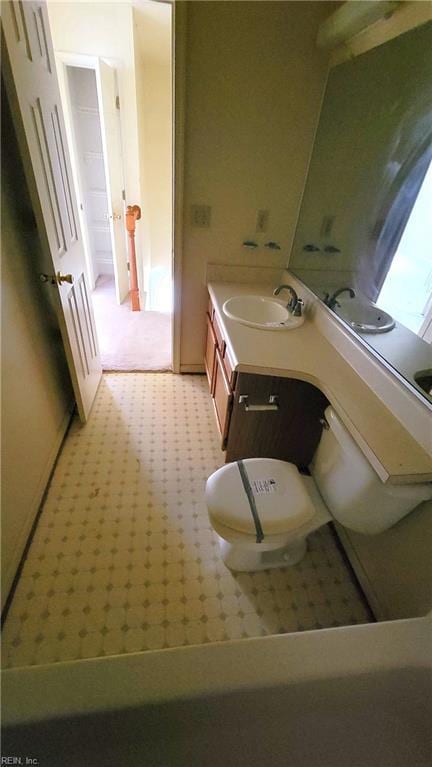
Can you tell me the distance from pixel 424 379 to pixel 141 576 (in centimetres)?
Result: 130

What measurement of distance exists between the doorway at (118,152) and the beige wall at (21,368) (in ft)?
2.96

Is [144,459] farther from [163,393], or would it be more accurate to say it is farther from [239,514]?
[239,514]

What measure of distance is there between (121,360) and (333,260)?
5.54ft

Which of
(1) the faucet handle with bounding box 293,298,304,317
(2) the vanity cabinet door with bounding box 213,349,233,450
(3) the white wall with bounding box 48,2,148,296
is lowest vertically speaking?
(2) the vanity cabinet door with bounding box 213,349,233,450

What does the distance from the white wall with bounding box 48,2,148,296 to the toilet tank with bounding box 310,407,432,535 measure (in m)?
3.26

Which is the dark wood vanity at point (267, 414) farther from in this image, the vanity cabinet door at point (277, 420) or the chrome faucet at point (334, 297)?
the chrome faucet at point (334, 297)

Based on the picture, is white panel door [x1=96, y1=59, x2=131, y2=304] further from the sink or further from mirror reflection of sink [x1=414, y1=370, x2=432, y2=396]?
mirror reflection of sink [x1=414, y1=370, x2=432, y2=396]

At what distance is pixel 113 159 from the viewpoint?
8.87ft

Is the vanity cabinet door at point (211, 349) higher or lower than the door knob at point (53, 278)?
lower

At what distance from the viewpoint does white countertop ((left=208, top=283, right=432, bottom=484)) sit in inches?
35.3

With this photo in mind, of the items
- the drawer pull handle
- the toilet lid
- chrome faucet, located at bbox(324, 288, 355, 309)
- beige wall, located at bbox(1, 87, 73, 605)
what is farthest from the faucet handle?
beige wall, located at bbox(1, 87, 73, 605)

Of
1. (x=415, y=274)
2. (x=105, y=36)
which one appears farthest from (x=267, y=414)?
(x=105, y=36)

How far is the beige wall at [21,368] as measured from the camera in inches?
46.1

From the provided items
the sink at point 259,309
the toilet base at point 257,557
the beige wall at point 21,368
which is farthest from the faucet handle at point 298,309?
the beige wall at point 21,368
